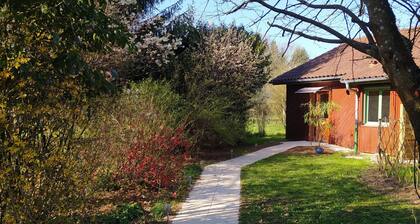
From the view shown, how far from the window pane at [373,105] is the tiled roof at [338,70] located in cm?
91

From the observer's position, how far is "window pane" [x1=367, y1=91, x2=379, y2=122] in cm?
1603

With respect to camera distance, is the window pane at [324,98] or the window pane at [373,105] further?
the window pane at [324,98]

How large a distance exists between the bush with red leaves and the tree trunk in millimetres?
6775

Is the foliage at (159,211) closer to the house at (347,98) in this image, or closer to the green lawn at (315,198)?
the green lawn at (315,198)

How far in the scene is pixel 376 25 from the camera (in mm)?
2320

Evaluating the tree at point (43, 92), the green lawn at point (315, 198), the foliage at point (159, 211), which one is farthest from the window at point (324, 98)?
the tree at point (43, 92)

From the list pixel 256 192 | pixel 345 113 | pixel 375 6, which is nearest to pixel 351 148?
pixel 345 113

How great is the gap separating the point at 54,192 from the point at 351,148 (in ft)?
48.9

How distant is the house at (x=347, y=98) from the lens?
15383mm

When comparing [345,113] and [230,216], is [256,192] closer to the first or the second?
[230,216]

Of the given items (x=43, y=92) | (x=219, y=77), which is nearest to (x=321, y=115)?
(x=219, y=77)

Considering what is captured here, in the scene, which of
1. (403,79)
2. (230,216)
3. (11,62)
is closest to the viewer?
(403,79)

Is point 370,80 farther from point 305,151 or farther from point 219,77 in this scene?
point 219,77

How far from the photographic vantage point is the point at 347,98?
59.0 feet
